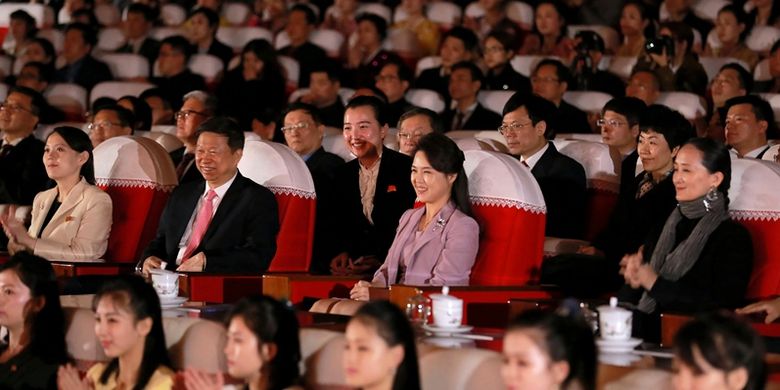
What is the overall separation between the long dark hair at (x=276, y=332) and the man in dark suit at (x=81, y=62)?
19.9ft

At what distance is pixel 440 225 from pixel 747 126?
160 cm

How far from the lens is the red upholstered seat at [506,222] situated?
5.11 metres

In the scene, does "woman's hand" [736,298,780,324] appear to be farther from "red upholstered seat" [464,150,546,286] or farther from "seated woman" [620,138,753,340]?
"red upholstered seat" [464,150,546,286]

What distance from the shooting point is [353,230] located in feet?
19.9

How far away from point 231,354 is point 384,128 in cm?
264

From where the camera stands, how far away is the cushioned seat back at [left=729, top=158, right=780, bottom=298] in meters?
4.67

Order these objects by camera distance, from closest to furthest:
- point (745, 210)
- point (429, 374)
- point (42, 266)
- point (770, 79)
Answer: point (429, 374), point (42, 266), point (745, 210), point (770, 79)

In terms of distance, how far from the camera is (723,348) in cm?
290

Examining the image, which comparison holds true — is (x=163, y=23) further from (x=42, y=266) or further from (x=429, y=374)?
(x=429, y=374)

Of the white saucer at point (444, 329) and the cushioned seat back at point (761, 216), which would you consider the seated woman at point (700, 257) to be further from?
the white saucer at point (444, 329)

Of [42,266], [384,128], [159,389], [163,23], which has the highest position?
[163,23]

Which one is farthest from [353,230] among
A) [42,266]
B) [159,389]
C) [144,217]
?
[159,389]

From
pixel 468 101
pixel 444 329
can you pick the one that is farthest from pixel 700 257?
pixel 468 101

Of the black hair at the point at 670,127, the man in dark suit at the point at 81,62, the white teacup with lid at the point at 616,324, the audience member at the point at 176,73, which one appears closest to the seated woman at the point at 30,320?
the white teacup with lid at the point at 616,324
